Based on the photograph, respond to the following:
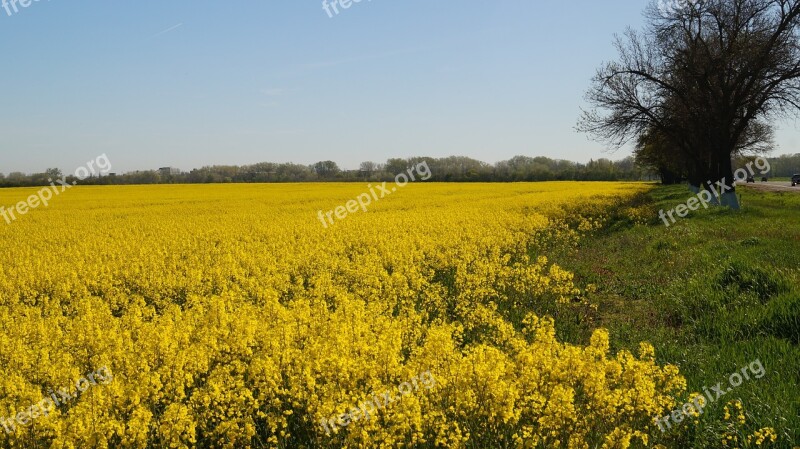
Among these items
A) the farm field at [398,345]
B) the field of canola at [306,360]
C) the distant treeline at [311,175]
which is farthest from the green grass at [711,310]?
the distant treeline at [311,175]

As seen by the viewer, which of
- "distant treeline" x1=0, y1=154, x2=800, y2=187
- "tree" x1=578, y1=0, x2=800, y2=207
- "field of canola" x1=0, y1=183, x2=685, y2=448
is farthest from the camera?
"distant treeline" x1=0, y1=154, x2=800, y2=187

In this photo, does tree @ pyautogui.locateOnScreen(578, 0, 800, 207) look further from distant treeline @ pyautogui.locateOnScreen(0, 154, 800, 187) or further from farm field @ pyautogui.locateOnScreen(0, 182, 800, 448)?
distant treeline @ pyautogui.locateOnScreen(0, 154, 800, 187)

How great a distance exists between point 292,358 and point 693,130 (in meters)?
28.1

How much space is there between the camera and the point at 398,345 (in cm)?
546

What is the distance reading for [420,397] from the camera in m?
4.64

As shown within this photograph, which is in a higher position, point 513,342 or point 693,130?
point 693,130

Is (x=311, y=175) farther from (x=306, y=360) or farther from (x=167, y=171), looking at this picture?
(x=306, y=360)

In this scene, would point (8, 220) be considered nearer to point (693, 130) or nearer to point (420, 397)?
point (420, 397)

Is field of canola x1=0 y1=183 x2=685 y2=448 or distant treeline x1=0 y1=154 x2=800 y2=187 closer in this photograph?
field of canola x1=0 y1=183 x2=685 y2=448

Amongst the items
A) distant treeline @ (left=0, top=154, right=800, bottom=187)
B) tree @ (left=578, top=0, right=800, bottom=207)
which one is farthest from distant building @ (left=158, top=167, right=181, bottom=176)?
tree @ (left=578, top=0, right=800, bottom=207)

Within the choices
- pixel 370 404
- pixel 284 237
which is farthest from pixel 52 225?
pixel 370 404

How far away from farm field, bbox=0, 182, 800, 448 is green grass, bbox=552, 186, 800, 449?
3 centimetres

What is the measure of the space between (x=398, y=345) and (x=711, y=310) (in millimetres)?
5529

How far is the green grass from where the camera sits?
4910mm
